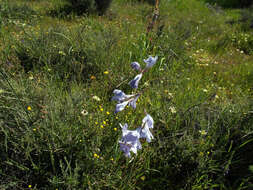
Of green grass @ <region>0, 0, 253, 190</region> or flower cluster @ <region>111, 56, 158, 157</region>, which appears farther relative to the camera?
green grass @ <region>0, 0, 253, 190</region>

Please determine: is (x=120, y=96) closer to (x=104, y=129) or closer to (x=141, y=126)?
(x=141, y=126)

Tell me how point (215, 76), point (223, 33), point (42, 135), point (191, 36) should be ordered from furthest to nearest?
point (223, 33) → point (191, 36) → point (215, 76) → point (42, 135)

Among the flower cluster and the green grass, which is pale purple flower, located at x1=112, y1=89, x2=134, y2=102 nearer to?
the flower cluster

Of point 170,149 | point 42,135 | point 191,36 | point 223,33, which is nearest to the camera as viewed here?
point 42,135

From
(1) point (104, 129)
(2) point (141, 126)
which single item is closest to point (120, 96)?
(2) point (141, 126)

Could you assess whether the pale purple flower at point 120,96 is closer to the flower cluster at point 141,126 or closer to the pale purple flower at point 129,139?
the flower cluster at point 141,126

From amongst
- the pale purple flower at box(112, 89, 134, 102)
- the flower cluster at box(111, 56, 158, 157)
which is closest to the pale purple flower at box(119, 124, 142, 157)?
the flower cluster at box(111, 56, 158, 157)

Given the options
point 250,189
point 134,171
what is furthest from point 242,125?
point 134,171

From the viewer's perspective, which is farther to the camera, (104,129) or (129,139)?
(104,129)

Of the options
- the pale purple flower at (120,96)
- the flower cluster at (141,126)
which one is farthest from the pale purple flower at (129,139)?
the pale purple flower at (120,96)

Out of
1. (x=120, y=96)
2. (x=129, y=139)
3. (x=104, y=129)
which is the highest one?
(x=120, y=96)

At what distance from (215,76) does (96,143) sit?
2.33 metres

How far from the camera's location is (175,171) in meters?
1.50

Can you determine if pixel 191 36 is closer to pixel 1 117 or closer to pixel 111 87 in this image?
pixel 111 87
